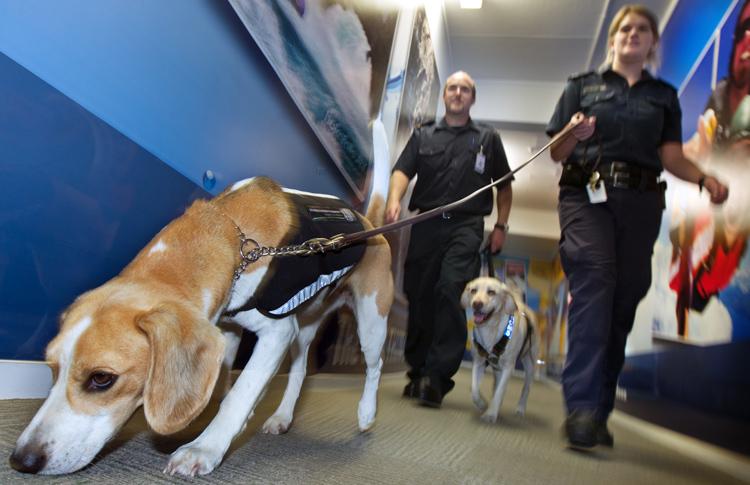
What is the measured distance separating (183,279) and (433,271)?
2016 millimetres

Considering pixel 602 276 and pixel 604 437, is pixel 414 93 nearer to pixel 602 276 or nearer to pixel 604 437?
pixel 602 276

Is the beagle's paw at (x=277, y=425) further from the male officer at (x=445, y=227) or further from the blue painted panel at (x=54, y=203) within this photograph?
the male officer at (x=445, y=227)

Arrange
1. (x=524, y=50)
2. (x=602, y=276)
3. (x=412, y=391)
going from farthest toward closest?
1. (x=524, y=50)
2. (x=412, y=391)
3. (x=602, y=276)

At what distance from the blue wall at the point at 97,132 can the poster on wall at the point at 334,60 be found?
0.19 meters

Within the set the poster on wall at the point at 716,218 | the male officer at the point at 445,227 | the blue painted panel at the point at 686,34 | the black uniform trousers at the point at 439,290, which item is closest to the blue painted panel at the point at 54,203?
the male officer at the point at 445,227

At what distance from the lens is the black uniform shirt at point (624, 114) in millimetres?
2127

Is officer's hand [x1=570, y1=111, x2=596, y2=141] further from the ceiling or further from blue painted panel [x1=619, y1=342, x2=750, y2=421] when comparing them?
the ceiling

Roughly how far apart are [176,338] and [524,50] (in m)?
4.58

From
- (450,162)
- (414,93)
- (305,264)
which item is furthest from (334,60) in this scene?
(414,93)

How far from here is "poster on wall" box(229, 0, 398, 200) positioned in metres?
1.87

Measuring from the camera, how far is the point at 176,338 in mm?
896

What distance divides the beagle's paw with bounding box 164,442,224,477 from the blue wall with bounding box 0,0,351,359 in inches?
21.2

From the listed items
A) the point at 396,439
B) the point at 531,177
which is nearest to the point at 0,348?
the point at 396,439

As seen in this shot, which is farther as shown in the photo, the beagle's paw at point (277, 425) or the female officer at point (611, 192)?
the female officer at point (611, 192)
